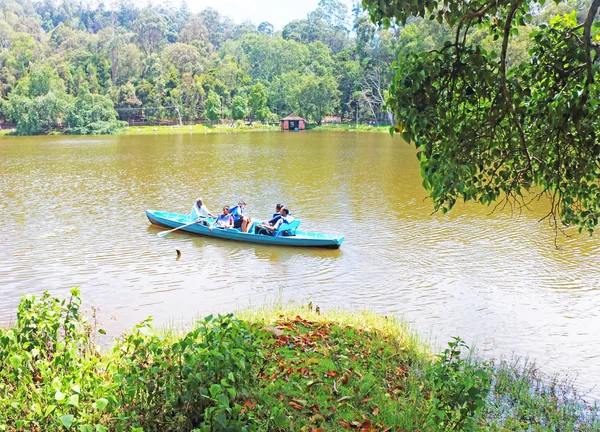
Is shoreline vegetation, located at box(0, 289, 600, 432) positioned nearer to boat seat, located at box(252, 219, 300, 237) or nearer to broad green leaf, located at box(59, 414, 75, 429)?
broad green leaf, located at box(59, 414, 75, 429)

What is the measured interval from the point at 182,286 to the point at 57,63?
8523 centimetres

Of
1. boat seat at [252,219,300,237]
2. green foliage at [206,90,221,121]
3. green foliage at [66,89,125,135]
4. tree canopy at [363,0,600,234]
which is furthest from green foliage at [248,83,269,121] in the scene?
tree canopy at [363,0,600,234]

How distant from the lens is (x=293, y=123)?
245 ft

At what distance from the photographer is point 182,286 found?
470 inches

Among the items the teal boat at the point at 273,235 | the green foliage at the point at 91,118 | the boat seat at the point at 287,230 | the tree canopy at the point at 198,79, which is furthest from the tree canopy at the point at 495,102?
the green foliage at the point at 91,118

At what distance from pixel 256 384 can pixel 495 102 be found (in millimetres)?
3482

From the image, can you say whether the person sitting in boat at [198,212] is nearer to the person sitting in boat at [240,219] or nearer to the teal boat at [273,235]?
the teal boat at [273,235]

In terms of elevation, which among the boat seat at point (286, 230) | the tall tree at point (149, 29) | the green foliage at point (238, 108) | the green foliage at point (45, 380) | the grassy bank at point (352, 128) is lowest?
the boat seat at point (286, 230)

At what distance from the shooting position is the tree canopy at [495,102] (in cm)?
514

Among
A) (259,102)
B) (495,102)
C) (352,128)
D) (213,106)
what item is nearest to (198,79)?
(213,106)

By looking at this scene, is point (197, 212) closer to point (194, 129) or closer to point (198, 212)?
point (198, 212)

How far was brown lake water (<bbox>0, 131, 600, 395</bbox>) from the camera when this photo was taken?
32.5 ft

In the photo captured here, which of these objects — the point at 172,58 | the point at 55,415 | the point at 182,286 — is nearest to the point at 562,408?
the point at 55,415

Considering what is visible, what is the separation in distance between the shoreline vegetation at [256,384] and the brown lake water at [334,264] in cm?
202
